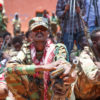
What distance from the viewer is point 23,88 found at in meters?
2.26

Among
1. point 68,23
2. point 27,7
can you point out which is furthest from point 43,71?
point 27,7

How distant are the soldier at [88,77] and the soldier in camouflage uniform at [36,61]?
0.85ft

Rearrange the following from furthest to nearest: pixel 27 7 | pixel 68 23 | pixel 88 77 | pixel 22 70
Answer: pixel 27 7 → pixel 68 23 → pixel 88 77 → pixel 22 70

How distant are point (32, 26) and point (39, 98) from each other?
0.93 meters

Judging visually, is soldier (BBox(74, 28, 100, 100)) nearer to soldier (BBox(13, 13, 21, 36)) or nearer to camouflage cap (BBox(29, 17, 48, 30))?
camouflage cap (BBox(29, 17, 48, 30))

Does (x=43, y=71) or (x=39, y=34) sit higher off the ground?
(x=39, y=34)

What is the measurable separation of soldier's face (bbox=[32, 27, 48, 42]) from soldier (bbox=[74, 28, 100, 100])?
21.6 inches

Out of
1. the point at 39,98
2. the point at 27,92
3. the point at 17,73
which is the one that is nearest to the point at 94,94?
the point at 39,98

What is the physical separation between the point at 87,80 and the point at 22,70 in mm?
843

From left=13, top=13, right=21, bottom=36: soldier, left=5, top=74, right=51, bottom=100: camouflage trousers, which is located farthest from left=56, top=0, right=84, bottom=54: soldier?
left=13, top=13, right=21, bottom=36: soldier

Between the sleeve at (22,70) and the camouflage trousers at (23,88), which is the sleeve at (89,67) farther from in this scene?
the sleeve at (22,70)

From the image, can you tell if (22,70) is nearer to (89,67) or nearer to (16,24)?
(89,67)

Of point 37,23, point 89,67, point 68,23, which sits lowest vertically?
point 89,67

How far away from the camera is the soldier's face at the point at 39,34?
2373 millimetres
